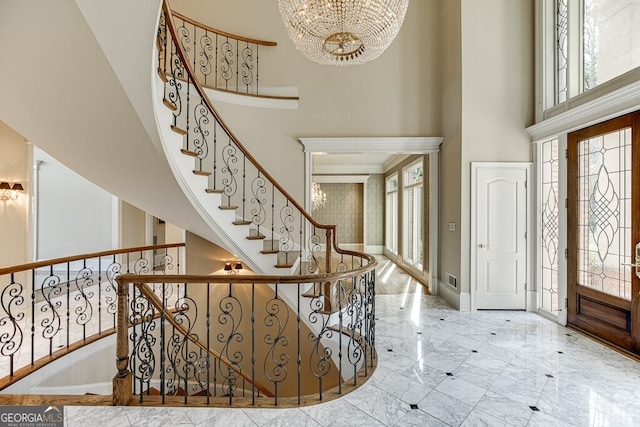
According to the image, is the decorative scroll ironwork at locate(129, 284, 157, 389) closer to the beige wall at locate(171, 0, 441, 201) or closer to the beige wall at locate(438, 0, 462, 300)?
the beige wall at locate(171, 0, 441, 201)

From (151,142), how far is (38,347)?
9.67 ft

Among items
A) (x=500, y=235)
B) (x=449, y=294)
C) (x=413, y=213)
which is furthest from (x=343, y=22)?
(x=413, y=213)

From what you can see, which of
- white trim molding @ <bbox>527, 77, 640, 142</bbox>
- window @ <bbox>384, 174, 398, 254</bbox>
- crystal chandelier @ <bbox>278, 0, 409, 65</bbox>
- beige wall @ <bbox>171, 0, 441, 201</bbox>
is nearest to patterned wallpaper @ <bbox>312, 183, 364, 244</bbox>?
window @ <bbox>384, 174, 398, 254</bbox>

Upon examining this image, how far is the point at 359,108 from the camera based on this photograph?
5.30 meters

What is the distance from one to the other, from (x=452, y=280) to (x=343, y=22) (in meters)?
3.97

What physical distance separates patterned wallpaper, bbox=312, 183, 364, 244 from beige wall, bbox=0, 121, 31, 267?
25.7ft

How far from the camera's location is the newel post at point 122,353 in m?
2.20

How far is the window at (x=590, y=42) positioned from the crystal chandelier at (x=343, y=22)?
8.09 feet

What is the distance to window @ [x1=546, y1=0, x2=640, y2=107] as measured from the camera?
3.08 metres

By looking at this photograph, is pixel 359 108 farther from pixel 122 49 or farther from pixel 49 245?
pixel 49 245

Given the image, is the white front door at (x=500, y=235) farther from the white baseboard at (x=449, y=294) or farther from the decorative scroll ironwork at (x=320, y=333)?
the decorative scroll ironwork at (x=320, y=333)

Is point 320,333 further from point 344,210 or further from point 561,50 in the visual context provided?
point 344,210

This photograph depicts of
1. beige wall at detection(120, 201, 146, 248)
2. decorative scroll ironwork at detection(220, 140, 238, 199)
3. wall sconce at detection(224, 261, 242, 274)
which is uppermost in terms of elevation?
decorative scroll ironwork at detection(220, 140, 238, 199)

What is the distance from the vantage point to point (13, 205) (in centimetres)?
487
